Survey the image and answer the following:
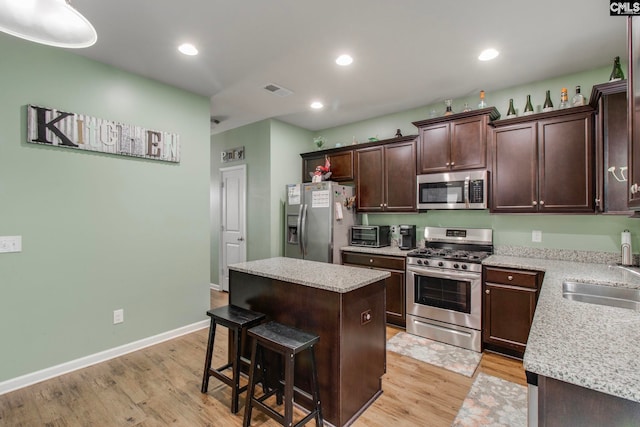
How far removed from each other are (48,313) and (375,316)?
2789mm

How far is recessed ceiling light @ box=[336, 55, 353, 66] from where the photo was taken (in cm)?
281

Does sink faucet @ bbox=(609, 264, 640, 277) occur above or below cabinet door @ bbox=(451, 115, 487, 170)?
below

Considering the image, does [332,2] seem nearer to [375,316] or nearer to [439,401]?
[375,316]

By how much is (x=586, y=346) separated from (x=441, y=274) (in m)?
2.28

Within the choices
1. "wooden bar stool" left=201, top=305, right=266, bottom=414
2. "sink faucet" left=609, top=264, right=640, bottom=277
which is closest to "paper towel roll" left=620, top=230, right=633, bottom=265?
"sink faucet" left=609, top=264, right=640, bottom=277

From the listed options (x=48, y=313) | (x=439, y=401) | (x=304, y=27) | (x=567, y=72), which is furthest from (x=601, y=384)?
(x=48, y=313)

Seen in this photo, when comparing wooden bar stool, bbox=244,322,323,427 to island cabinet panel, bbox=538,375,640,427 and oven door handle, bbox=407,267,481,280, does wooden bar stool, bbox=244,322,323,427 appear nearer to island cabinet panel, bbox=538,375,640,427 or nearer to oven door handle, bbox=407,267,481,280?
island cabinet panel, bbox=538,375,640,427

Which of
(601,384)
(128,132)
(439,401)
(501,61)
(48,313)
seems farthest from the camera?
(128,132)

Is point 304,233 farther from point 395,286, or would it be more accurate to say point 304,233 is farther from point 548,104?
point 548,104

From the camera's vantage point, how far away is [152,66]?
297cm

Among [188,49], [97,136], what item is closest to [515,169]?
[188,49]

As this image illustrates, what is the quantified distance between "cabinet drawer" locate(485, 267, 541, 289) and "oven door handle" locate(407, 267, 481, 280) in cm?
12

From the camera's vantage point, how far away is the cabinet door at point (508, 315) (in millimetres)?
2799

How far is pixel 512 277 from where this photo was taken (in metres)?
2.87
